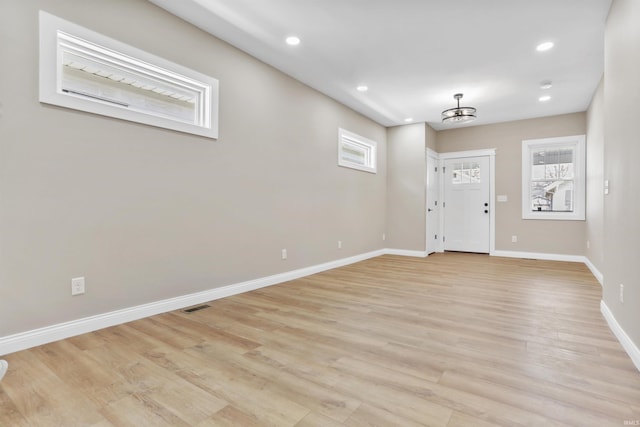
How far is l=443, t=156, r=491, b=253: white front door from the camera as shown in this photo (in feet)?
21.9

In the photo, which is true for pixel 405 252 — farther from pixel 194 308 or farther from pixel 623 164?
pixel 194 308

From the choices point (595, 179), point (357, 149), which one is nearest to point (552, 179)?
point (595, 179)

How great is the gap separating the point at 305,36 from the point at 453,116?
2786 millimetres

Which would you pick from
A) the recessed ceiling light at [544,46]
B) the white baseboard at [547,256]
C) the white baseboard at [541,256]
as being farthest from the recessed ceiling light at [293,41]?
the white baseboard at [541,256]

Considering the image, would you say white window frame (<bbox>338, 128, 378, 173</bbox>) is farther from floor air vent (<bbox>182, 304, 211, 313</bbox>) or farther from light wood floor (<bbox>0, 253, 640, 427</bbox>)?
floor air vent (<bbox>182, 304, 211, 313</bbox>)

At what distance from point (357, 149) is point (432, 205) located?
84.6 inches

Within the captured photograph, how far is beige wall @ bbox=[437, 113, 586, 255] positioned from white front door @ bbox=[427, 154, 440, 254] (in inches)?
30.0

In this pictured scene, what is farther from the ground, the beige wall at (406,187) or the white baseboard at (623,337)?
the beige wall at (406,187)

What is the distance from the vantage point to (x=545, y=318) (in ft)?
9.13

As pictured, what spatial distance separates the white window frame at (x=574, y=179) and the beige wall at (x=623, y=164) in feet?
12.0

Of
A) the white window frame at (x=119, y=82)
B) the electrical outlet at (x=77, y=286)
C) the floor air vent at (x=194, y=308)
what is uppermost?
the white window frame at (x=119, y=82)

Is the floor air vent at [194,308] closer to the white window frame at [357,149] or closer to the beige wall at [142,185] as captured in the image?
the beige wall at [142,185]

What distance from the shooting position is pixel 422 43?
342 centimetres

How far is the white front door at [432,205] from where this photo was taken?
6.62 metres
